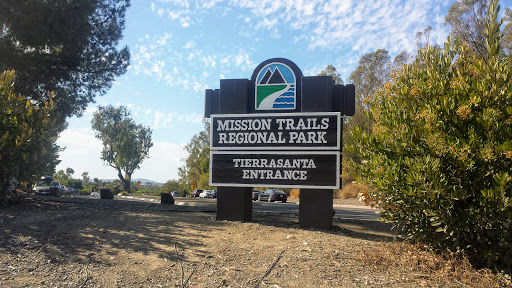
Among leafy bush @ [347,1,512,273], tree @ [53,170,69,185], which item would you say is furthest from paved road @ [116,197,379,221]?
tree @ [53,170,69,185]

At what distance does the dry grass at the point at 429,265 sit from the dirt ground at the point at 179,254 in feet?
0.48

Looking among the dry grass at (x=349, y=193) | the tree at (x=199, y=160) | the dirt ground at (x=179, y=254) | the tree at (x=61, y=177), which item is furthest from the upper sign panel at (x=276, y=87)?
the tree at (x=61, y=177)

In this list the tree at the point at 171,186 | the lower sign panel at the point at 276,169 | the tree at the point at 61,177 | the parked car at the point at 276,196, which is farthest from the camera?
the tree at the point at 61,177

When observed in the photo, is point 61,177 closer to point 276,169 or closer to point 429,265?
point 276,169

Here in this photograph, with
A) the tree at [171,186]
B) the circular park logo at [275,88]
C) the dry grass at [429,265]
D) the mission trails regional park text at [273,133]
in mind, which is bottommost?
the tree at [171,186]

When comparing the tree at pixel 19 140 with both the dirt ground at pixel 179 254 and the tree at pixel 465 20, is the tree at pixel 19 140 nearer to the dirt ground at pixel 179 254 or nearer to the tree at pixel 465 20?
the dirt ground at pixel 179 254

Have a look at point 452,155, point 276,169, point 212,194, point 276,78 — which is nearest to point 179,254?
point 276,169

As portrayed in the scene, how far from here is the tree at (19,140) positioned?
1058cm

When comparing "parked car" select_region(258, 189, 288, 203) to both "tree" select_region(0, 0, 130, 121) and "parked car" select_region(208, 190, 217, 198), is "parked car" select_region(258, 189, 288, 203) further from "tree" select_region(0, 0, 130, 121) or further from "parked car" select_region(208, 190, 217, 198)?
"tree" select_region(0, 0, 130, 121)

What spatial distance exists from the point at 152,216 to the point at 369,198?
622cm

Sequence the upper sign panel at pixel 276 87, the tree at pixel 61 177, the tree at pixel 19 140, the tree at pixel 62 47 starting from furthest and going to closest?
the tree at pixel 61 177 < the tree at pixel 62 47 < the tree at pixel 19 140 < the upper sign panel at pixel 276 87

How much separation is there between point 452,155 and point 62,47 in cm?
1656

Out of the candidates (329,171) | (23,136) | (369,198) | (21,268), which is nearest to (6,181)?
(23,136)

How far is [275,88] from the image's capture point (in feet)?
33.8
